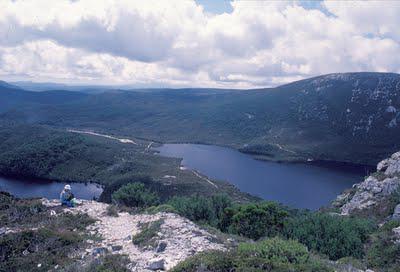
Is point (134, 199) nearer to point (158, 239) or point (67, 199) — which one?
point (67, 199)

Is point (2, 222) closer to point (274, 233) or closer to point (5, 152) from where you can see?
point (274, 233)

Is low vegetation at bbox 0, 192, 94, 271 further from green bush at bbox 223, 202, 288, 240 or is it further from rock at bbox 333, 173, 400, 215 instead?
rock at bbox 333, 173, 400, 215

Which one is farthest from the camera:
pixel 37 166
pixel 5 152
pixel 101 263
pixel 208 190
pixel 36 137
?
pixel 36 137

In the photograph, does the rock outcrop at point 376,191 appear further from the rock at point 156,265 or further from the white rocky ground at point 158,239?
the rock at point 156,265

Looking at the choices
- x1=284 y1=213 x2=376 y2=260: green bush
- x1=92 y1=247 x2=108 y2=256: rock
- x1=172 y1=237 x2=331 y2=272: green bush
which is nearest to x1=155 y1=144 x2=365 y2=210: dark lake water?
x1=284 y1=213 x2=376 y2=260: green bush

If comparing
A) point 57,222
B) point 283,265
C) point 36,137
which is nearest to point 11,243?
point 57,222
